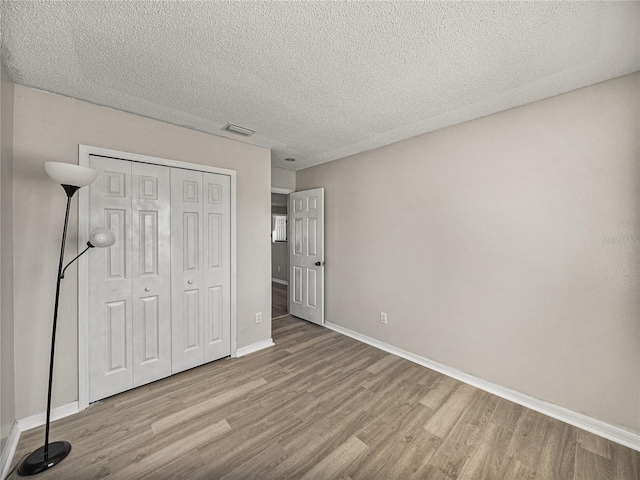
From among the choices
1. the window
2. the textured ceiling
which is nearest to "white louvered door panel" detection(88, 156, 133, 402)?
the textured ceiling

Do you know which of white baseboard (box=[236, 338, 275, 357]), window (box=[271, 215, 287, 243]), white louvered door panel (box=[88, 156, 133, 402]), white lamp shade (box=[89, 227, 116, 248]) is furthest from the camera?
window (box=[271, 215, 287, 243])

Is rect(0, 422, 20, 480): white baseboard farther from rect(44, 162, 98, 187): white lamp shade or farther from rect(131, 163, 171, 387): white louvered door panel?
rect(44, 162, 98, 187): white lamp shade

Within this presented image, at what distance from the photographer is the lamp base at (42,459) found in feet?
4.82

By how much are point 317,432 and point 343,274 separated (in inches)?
79.9

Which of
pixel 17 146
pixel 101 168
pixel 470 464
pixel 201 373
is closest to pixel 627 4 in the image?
pixel 470 464

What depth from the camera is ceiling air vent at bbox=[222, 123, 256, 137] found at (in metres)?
2.49

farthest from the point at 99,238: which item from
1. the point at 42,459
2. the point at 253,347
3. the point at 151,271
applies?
the point at 253,347

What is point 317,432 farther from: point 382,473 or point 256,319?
point 256,319

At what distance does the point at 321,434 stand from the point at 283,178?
3.40 meters

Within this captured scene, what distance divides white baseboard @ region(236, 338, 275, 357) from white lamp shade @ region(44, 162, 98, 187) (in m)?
2.11

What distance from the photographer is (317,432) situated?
1796 millimetres

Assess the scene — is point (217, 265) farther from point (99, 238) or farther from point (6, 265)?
point (6, 265)

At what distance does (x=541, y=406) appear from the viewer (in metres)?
2.03

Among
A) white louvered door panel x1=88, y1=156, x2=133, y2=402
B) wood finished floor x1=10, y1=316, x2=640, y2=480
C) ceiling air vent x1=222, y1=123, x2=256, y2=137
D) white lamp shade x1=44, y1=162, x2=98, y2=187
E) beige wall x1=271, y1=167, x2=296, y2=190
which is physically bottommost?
wood finished floor x1=10, y1=316, x2=640, y2=480
